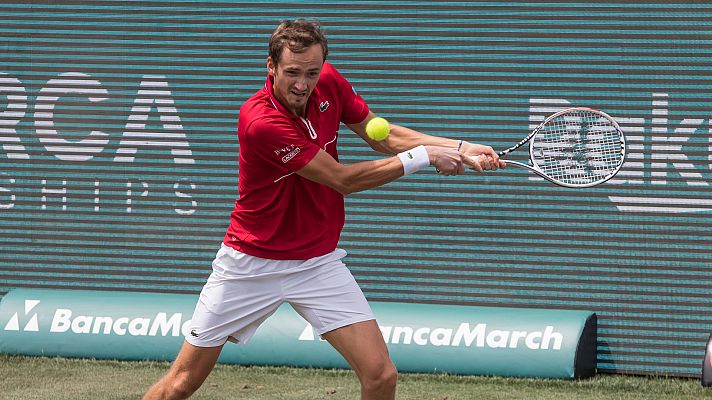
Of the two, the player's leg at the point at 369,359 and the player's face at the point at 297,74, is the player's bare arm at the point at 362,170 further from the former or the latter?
the player's leg at the point at 369,359

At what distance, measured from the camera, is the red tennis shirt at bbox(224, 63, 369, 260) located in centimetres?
461

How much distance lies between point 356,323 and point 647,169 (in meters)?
3.30

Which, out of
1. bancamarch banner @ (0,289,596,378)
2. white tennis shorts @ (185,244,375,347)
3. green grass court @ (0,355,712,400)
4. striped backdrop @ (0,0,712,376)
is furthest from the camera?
striped backdrop @ (0,0,712,376)

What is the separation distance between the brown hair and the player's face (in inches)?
0.8

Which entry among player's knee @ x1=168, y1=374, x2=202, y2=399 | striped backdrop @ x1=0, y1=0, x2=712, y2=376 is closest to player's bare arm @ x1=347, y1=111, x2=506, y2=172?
player's knee @ x1=168, y1=374, x2=202, y2=399

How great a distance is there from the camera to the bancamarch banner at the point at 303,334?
22.7 ft

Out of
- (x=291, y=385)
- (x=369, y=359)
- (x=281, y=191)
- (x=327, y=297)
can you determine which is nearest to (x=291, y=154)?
(x=281, y=191)

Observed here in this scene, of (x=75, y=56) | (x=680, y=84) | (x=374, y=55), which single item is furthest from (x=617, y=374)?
(x=75, y=56)

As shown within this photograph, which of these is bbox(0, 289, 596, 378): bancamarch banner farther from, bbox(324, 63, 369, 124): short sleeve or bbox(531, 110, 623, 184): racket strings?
bbox(324, 63, 369, 124): short sleeve

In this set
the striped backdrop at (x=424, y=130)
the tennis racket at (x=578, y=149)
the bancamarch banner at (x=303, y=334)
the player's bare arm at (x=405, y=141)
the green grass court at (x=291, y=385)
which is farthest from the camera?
the striped backdrop at (x=424, y=130)

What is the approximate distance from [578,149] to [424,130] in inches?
68.8

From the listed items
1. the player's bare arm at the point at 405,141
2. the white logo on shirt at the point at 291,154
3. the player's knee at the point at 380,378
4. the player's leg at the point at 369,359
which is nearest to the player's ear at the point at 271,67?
the white logo on shirt at the point at 291,154

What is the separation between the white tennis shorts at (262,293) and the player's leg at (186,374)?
4 cm

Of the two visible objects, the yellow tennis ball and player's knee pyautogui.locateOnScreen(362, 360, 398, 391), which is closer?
player's knee pyautogui.locateOnScreen(362, 360, 398, 391)
